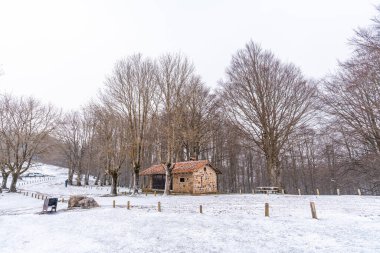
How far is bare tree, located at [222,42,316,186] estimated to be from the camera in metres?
28.7

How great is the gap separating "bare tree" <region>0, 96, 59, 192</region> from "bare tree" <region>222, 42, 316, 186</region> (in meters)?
31.3

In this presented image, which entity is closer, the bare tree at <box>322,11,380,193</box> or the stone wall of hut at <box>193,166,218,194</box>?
the bare tree at <box>322,11,380,193</box>

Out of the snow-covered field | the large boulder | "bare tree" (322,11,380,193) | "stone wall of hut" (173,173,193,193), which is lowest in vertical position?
the snow-covered field

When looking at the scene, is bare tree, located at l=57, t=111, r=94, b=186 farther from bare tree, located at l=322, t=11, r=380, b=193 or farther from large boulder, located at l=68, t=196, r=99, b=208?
bare tree, located at l=322, t=11, r=380, b=193

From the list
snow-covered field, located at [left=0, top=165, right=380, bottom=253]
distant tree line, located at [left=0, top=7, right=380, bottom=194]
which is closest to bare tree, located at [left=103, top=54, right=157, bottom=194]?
distant tree line, located at [left=0, top=7, right=380, bottom=194]

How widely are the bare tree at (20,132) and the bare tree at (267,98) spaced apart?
31.3 meters

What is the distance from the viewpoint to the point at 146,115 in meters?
31.7

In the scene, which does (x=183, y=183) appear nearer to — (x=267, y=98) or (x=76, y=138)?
(x=267, y=98)

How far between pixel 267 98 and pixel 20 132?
37.5 m

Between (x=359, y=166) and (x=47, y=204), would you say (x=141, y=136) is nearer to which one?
(x=47, y=204)

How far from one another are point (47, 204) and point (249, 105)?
23.3 m

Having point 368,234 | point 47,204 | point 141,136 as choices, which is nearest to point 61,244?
point 47,204

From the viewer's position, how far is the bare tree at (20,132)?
126 ft

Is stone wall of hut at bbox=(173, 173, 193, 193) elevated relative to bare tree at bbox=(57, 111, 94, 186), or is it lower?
lower
